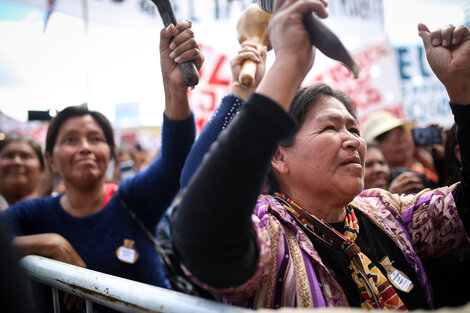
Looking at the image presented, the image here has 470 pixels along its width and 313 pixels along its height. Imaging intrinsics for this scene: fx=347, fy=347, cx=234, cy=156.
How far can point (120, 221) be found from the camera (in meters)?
2.03

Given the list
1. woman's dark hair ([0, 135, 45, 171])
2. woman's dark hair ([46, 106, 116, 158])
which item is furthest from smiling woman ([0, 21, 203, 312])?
woman's dark hair ([0, 135, 45, 171])

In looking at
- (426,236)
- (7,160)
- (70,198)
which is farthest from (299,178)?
Answer: (7,160)

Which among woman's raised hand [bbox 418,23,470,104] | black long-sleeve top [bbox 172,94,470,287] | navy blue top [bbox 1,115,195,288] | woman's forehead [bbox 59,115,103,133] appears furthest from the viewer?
woman's forehead [bbox 59,115,103,133]

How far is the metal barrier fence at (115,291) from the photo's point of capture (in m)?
0.85

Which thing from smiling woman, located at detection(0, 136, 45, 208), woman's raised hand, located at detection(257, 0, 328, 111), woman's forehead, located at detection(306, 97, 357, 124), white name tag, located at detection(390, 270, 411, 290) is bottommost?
white name tag, located at detection(390, 270, 411, 290)

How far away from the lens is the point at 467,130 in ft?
4.13

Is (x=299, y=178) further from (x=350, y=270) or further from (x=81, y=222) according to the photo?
(x=81, y=222)

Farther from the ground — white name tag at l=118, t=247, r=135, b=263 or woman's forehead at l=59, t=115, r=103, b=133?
woman's forehead at l=59, t=115, r=103, b=133

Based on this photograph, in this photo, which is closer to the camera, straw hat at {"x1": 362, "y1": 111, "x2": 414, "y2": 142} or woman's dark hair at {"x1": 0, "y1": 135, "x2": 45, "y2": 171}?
woman's dark hair at {"x1": 0, "y1": 135, "x2": 45, "y2": 171}

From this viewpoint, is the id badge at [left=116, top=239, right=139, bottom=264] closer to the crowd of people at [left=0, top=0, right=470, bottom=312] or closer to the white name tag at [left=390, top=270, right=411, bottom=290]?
the crowd of people at [left=0, top=0, right=470, bottom=312]

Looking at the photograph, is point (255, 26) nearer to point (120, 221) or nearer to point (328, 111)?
point (328, 111)

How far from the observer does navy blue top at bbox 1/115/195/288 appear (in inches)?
74.2

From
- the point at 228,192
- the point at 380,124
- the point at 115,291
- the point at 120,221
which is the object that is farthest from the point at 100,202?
the point at 380,124

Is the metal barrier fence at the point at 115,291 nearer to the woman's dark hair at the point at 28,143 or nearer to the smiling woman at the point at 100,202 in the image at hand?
the smiling woman at the point at 100,202
